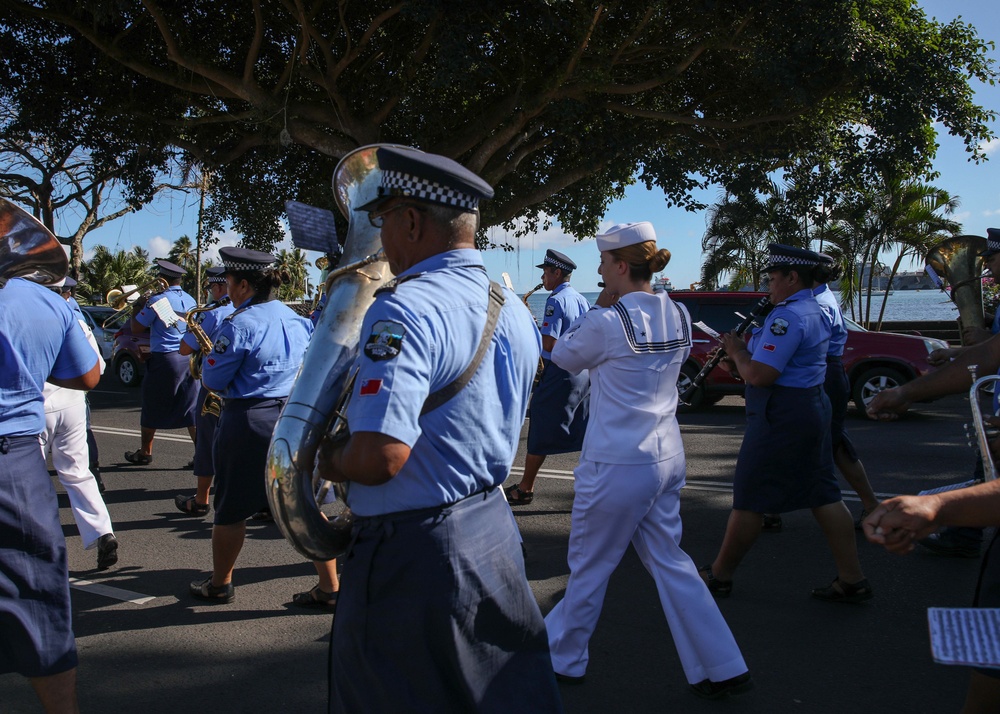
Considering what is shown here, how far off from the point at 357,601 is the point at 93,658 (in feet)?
8.26

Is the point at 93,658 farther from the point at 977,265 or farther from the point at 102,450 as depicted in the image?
the point at 102,450

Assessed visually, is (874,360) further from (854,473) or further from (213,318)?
(213,318)

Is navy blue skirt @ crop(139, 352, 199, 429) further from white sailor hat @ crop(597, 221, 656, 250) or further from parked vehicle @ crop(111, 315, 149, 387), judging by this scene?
parked vehicle @ crop(111, 315, 149, 387)

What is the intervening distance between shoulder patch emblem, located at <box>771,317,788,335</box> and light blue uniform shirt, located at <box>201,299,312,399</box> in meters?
2.49

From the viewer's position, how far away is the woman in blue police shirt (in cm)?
428

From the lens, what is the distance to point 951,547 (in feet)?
16.9

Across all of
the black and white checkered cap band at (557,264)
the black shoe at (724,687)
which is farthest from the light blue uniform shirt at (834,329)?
the black shoe at (724,687)

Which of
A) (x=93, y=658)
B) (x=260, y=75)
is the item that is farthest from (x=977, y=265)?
(x=260, y=75)

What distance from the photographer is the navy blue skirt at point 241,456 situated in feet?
14.2

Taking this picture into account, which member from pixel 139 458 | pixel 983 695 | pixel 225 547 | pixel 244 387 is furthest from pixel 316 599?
pixel 139 458

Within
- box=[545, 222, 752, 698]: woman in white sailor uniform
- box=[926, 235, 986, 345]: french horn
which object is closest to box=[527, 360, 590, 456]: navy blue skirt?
box=[545, 222, 752, 698]: woman in white sailor uniform

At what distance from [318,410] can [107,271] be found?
40.5 m

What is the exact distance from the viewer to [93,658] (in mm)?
3871

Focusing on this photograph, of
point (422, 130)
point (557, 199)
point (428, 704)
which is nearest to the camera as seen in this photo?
point (428, 704)
